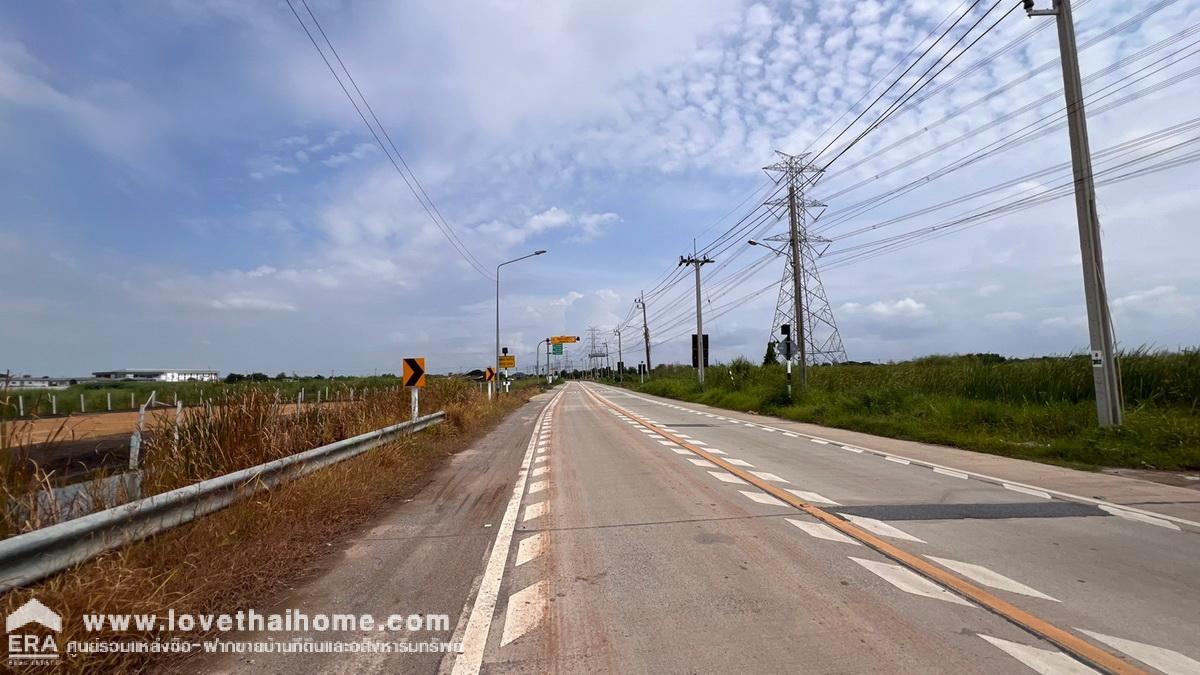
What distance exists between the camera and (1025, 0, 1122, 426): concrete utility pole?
529 inches

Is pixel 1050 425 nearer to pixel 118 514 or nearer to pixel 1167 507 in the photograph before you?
pixel 1167 507

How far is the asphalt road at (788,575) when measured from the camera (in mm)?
3936

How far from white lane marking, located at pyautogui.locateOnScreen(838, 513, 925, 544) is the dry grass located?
5.35 metres

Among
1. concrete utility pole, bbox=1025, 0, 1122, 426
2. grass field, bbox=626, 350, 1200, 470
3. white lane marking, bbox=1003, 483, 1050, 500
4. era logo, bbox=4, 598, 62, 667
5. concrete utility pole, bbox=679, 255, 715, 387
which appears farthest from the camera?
concrete utility pole, bbox=679, 255, 715, 387

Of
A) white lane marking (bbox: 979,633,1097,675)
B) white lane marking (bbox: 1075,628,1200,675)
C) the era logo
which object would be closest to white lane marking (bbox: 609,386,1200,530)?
white lane marking (bbox: 1075,628,1200,675)

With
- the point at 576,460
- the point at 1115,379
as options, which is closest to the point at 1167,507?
the point at 1115,379

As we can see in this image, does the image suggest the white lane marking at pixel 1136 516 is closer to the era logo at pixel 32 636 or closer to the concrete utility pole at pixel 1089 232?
the concrete utility pole at pixel 1089 232

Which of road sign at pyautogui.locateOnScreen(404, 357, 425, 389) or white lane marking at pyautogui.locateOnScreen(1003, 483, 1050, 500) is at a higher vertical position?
road sign at pyautogui.locateOnScreen(404, 357, 425, 389)

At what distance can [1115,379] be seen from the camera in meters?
13.6

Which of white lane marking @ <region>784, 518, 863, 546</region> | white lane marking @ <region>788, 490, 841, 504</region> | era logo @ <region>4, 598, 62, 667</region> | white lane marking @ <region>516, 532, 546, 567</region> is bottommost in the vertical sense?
white lane marking @ <region>516, 532, 546, 567</region>

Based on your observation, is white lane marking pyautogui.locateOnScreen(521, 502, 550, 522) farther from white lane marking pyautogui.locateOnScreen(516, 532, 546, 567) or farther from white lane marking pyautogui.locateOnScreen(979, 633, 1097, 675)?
white lane marking pyautogui.locateOnScreen(979, 633, 1097, 675)

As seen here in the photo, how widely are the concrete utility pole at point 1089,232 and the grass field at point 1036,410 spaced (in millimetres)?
728

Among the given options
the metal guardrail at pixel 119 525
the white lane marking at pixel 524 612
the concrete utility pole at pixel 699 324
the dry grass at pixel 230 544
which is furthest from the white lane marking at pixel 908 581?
the concrete utility pole at pixel 699 324

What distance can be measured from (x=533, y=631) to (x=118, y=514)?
3363mm
